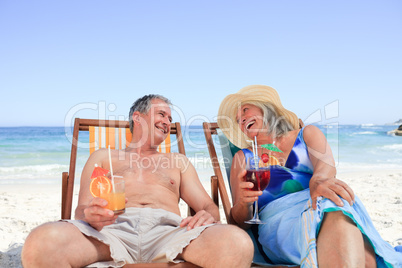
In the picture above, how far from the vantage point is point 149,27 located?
1558 cm

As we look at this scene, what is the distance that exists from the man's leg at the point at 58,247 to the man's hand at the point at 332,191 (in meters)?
1.14

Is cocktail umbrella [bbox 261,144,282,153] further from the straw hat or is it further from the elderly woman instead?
the straw hat

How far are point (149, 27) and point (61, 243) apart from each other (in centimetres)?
1501

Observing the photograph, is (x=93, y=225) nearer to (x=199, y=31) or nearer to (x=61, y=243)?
(x=61, y=243)

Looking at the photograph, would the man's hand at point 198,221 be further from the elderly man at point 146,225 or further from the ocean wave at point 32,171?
the ocean wave at point 32,171

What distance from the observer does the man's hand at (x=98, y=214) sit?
165cm

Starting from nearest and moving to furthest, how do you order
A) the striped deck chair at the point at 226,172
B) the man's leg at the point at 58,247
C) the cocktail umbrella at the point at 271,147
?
1. the man's leg at the point at 58,247
2. the striped deck chair at the point at 226,172
3. the cocktail umbrella at the point at 271,147

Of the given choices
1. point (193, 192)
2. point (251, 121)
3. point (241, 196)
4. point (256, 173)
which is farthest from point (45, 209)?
point (256, 173)

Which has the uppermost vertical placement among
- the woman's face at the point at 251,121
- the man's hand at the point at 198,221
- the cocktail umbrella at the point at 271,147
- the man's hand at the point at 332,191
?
the woman's face at the point at 251,121

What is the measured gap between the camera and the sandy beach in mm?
3469

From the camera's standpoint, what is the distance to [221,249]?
5.40ft

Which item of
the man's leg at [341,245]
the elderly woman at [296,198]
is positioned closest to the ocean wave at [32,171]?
the elderly woman at [296,198]

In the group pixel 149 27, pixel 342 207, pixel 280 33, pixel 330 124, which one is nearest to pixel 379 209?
pixel 342 207

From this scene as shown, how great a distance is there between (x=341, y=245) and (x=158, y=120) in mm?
1700
